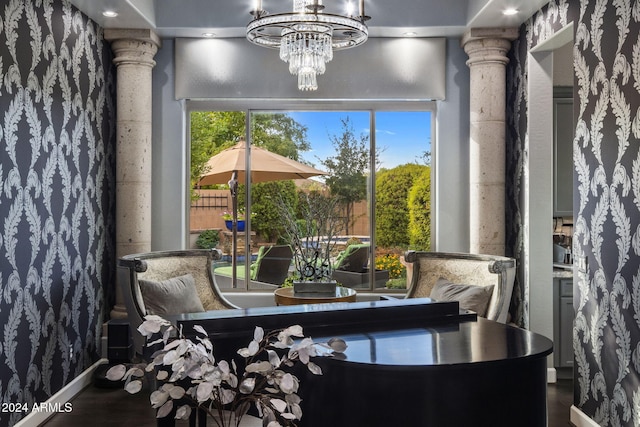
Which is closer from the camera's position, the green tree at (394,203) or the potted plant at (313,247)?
the potted plant at (313,247)

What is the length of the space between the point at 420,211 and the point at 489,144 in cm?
91

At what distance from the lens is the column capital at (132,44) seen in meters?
5.04

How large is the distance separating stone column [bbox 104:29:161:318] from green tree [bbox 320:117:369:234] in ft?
5.44

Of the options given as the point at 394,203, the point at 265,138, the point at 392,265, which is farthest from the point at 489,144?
the point at 265,138

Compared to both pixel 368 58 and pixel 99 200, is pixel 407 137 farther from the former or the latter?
pixel 99 200

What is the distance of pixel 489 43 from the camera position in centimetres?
506

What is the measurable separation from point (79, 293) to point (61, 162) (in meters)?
1.00

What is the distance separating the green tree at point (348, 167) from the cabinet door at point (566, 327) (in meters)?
1.95

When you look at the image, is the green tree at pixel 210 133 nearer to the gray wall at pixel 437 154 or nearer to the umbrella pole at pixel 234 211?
the gray wall at pixel 437 154

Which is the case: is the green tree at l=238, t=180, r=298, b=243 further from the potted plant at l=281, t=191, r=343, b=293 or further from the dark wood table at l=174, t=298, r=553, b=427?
the dark wood table at l=174, t=298, r=553, b=427

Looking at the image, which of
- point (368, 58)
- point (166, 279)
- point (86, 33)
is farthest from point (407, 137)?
point (86, 33)

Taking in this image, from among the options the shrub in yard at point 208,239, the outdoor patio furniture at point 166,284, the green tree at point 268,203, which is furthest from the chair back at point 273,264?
Answer: the outdoor patio furniture at point 166,284

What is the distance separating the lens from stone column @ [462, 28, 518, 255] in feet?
16.8

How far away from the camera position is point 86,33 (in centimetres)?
464
